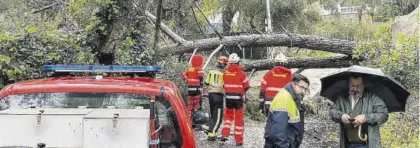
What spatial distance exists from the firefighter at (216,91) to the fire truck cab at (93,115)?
473 cm

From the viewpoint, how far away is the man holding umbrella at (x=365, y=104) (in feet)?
15.8

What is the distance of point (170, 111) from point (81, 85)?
2.43ft

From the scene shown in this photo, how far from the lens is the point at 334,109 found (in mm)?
5055

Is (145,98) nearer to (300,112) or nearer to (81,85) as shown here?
(81,85)

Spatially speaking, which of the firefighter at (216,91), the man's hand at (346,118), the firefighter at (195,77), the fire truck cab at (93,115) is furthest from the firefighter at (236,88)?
the fire truck cab at (93,115)

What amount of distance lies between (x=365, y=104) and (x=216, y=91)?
15.2 ft

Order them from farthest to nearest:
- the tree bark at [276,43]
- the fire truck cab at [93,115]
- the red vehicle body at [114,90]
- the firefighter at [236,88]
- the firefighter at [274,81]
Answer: the tree bark at [276,43]
the firefighter at [236,88]
the firefighter at [274,81]
the red vehicle body at [114,90]
the fire truck cab at [93,115]

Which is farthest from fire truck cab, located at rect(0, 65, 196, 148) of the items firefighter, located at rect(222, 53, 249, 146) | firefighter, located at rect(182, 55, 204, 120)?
firefighter, located at rect(182, 55, 204, 120)

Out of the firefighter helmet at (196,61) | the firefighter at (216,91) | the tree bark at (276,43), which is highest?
the tree bark at (276,43)

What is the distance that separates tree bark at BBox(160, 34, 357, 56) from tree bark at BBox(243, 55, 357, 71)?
605 millimetres

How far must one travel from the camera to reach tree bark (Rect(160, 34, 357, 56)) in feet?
43.2

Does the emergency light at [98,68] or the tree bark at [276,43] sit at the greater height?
the tree bark at [276,43]

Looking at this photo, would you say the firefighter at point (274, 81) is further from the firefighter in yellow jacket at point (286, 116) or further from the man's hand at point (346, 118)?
the man's hand at point (346, 118)

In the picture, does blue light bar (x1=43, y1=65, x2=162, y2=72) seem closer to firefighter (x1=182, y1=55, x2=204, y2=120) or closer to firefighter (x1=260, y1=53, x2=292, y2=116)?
firefighter (x1=260, y1=53, x2=292, y2=116)
